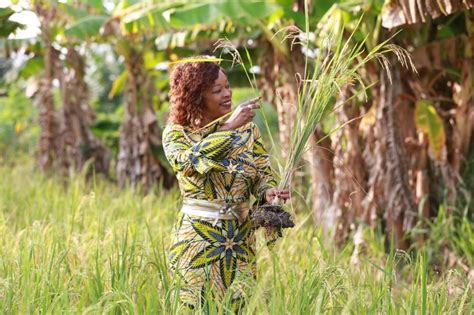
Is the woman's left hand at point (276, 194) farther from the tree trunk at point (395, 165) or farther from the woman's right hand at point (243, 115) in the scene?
the tree trunk at point (395, 165)

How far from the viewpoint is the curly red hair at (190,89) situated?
289 centimetres

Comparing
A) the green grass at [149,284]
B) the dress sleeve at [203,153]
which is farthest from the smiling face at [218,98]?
the green grass at [149,284]

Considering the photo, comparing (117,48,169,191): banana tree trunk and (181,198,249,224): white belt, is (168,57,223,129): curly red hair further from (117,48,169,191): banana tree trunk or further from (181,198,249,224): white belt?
(117,48,169,191): banana tree trunk

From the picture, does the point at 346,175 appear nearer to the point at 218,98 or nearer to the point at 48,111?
the point at 218,98

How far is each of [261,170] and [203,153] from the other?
314mm

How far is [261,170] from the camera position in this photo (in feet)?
9.90

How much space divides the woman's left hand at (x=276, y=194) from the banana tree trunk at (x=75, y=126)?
6.58m

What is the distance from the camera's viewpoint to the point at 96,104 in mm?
16922

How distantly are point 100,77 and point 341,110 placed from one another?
12.3 meters

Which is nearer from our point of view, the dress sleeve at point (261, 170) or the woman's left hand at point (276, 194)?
the woman's left hand at point (276, 194)

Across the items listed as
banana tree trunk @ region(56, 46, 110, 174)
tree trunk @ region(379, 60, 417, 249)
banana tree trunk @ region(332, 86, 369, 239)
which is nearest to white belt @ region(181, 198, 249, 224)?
tree trunk @ region(379, 60, 417, 249)

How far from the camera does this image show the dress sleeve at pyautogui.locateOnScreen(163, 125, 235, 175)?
2783 millimetres

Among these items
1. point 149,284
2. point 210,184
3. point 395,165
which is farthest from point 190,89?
point 395,165

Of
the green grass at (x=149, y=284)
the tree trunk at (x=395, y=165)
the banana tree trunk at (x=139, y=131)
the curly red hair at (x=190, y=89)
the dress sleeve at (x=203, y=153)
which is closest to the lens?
the green grass at (x=149, y=284)
